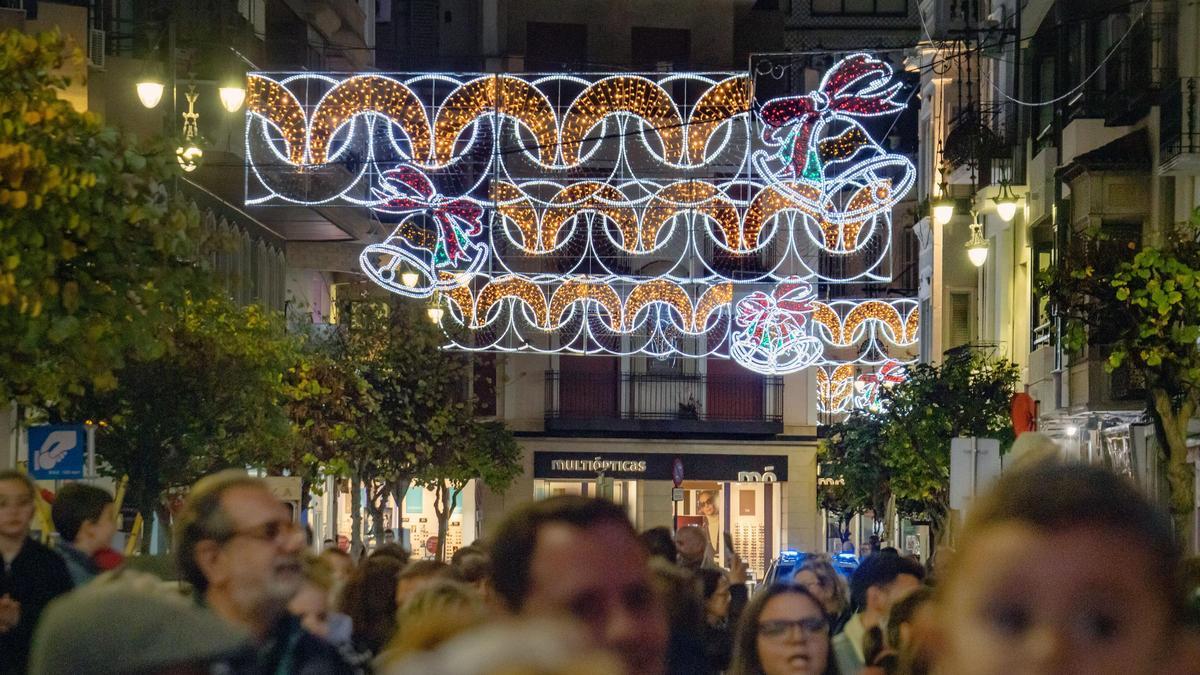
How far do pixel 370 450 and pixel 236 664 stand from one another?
138ft

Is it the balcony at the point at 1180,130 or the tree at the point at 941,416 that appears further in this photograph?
the tree at the point at 941,416

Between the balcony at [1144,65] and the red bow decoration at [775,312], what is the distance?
16.3ft

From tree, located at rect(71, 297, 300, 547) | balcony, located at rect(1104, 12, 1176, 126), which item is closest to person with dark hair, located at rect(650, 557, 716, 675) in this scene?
tree, located at rect(71, 297, 300, 547)

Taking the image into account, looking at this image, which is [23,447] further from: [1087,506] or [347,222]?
[1087,506]

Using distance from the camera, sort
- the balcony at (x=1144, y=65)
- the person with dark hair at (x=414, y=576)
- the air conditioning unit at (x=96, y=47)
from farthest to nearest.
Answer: the air conditioning unit at (x=96, y=47) → the balcony at (x=1144, y=65) → the person with dark hair at (x=414, y=576)

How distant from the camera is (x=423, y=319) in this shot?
4450 cm

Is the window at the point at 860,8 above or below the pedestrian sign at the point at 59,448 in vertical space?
above

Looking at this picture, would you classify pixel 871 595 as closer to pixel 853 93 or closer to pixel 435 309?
Result: pixel 853 93

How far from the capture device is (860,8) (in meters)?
70.8

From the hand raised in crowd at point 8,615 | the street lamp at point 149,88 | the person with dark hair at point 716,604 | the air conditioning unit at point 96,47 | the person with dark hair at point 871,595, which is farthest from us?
the air conditioning unit at point 96,47

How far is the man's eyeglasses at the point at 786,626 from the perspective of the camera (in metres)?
6.25

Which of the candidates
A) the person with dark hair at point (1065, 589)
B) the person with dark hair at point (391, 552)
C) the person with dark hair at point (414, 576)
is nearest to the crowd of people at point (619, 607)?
the person with dark hair at point (1065, 589)

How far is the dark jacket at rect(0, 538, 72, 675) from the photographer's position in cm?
811

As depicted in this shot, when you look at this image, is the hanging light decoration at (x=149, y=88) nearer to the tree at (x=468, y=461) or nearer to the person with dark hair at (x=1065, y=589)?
the person with dark hair at (x=1065, y=589)
